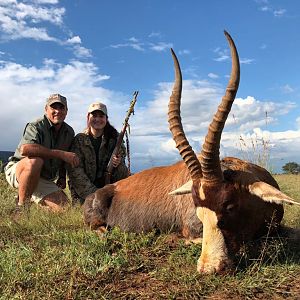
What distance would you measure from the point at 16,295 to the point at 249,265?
2333mm

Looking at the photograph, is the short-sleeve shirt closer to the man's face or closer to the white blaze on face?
the man's face

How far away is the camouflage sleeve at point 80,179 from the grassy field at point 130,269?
2.76 meters

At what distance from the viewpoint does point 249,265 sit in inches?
175

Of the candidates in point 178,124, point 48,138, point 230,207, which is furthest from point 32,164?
point 230,207

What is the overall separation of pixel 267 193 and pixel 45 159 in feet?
16.8

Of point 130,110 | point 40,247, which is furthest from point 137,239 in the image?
point 130,110

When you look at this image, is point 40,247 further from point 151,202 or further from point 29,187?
point 29,187

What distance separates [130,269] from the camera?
4359mm

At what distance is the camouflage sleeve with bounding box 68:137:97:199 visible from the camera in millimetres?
8516

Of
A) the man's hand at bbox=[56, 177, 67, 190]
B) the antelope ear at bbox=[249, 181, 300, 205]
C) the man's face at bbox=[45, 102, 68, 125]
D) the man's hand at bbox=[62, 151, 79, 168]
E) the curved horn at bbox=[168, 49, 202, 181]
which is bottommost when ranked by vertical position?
the man's hand at bbox=[56, 177, 67, 190]

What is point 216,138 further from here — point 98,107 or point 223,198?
point 98,107

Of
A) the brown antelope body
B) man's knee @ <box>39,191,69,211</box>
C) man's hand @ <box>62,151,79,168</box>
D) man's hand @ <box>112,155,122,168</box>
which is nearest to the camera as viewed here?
the brown antelope body

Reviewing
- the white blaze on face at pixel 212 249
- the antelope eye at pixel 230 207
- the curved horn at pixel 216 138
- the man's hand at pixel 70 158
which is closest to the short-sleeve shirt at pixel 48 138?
the man's hand at pixel 70 158

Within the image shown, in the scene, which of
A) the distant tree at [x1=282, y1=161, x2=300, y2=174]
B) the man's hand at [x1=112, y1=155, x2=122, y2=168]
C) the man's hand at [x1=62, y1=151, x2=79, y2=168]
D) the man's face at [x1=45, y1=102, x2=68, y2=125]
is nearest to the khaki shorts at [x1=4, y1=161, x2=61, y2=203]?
the man's hand at [x1=62, y1=151, x2=79, y2=168]
